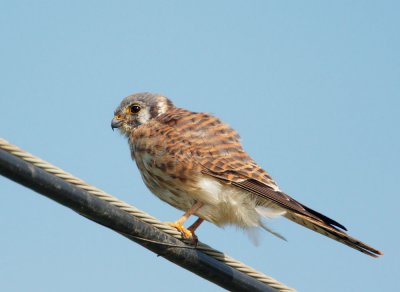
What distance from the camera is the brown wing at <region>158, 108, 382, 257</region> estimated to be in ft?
16.5

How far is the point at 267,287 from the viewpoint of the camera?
4.22m

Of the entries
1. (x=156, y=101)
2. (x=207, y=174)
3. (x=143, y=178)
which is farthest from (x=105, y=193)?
(x=156, y=101)

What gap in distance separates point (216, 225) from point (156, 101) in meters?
1.58

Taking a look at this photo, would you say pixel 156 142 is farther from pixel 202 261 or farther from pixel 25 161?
pixel 25 161

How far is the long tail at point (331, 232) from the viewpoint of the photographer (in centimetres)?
472

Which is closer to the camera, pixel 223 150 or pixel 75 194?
pixel 75 194

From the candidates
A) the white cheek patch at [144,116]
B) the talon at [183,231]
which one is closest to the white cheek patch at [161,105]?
the white cheek patch at [144,116]

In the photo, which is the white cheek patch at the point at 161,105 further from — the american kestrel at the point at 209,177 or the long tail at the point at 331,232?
the long tail at the point at 331,232

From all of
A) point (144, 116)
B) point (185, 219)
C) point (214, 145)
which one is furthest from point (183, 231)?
point (144, 116)

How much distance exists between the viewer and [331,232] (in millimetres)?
4949

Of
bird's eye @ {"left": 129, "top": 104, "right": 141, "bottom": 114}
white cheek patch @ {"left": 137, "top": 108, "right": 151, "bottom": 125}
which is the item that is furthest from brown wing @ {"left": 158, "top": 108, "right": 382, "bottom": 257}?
bird's eye @ {"left": 129, "top": 104, "right": 141, "bottom": 114}

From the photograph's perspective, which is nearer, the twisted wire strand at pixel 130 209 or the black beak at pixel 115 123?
the twisted wire strand at pixel 130 209

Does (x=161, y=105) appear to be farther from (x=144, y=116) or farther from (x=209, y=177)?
(x=209, y=177)

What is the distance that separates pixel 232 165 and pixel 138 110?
1593mm
